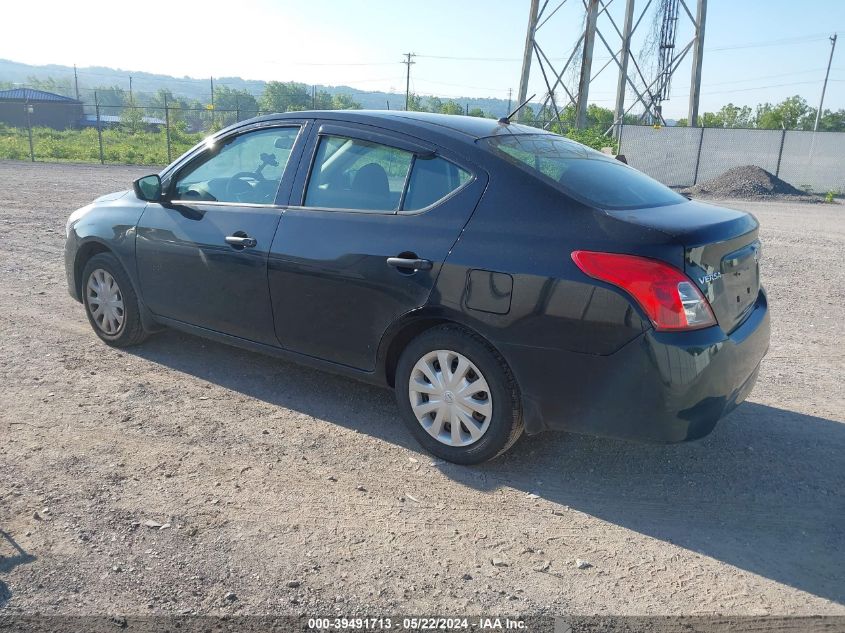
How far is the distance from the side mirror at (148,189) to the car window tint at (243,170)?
148 mm

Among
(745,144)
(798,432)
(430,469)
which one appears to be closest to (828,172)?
(745,144)

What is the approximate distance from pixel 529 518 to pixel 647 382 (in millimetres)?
849

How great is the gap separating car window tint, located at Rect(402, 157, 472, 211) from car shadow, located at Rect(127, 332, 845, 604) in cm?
139

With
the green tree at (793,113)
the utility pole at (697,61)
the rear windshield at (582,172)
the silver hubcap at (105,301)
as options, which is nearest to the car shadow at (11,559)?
the silver hubcap at (105,301)

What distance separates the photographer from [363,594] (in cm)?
283

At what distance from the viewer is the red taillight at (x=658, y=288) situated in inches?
126

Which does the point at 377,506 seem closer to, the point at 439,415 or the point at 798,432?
the point at 439,415

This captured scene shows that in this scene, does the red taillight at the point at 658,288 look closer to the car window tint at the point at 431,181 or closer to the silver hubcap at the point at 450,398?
the silver hubcap at the point at 450,398

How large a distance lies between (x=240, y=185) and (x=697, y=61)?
2864 centimetres

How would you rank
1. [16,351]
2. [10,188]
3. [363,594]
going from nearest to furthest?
[363,594], [16,351], [10,188]

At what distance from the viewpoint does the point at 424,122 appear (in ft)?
13.9

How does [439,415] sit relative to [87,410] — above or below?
above

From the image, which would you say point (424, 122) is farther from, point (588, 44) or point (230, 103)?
point (230, 103)

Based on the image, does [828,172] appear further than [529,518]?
Yes
